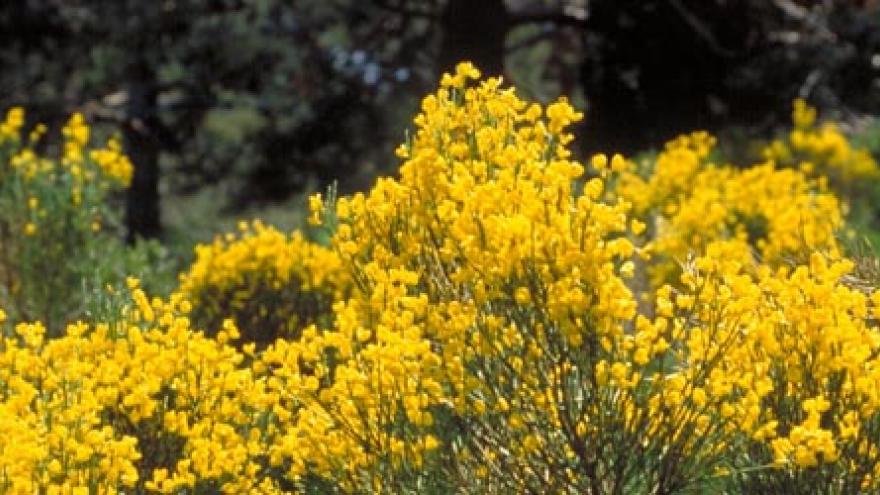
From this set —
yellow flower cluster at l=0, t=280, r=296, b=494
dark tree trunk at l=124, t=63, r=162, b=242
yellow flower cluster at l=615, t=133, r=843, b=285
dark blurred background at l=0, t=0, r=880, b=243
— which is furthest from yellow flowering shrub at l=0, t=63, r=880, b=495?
dark tree trunk at l=124, t=63, r=162, b=242

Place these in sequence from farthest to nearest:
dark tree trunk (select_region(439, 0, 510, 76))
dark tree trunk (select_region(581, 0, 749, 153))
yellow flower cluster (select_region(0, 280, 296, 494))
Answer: dark tree trunk (select_region(581, 0, 749, 153)) → dark tree trunk (select_region(439, 0, 510, 76)) → yellow flower cluster (select_region(0, 280, 296, 494))

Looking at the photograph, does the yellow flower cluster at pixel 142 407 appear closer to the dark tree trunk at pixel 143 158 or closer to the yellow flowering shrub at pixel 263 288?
the yellow flowering shrub at pixel 263 288

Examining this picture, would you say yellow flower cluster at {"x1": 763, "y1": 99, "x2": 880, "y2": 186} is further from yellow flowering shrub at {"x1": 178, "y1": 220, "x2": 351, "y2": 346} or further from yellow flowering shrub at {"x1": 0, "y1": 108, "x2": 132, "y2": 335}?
yellow flowering shrub at {"x1": 0, "y1": 108, "x2": 132, "y2": 335}

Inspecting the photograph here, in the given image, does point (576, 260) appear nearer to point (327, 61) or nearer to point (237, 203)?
point (327, 61)

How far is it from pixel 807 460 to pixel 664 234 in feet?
16.4

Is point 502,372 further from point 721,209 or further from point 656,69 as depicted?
point 656,69

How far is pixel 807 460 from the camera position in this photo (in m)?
4.29

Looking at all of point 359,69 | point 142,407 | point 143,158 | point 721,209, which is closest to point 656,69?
point 359,69

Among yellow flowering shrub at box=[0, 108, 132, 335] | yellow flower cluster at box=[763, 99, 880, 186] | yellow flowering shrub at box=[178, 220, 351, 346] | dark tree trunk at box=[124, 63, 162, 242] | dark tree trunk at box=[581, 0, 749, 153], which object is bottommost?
yellow flowering shrub at box=[178, 220, 351, 346]

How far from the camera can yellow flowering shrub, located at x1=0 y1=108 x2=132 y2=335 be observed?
9000 mm

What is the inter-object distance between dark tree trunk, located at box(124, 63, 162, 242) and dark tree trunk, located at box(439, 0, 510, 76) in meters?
4.98

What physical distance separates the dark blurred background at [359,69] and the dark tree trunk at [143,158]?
2 cm

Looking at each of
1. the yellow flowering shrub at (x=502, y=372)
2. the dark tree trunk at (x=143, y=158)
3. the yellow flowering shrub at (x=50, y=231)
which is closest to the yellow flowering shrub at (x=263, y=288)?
the yellow flowering shrub at (x=50, y=231)

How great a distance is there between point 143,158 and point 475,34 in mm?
5919
